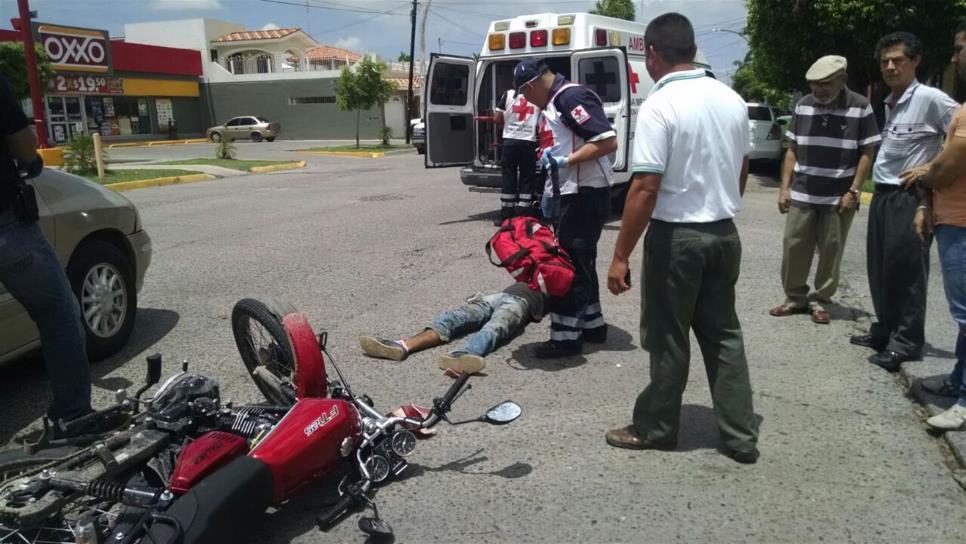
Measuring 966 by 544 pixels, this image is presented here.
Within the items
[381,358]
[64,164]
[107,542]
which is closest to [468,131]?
[381,358]

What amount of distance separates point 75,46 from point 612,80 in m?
27.7

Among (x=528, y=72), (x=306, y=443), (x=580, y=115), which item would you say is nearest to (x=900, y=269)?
(x=580, y=115)

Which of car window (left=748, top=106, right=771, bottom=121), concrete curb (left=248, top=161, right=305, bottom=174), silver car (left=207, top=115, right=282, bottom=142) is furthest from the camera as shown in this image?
silver car (left=207, top=115, right=282, bottom=142)

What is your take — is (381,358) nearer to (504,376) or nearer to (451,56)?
(504,376)

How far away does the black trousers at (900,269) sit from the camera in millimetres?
4559

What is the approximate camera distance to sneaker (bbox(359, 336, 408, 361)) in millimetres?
4887

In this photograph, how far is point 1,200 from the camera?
3.29m

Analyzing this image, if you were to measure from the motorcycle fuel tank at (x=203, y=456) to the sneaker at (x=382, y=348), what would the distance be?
2025 millimetres

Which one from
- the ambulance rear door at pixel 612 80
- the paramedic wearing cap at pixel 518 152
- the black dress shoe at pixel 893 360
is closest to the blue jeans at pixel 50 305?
the black dress shoe at pixel 893 360

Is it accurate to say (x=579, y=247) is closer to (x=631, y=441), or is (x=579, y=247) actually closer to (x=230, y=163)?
(x=631, y=441)

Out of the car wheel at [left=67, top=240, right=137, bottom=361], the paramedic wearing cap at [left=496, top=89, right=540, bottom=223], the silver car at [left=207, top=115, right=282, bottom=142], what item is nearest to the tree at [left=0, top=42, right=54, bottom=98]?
the silver car at [left=207, top=115, right=282, bottom=142]

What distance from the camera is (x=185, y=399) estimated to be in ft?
10.0

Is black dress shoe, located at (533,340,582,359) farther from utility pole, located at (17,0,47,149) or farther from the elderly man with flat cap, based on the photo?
utility pole, located at (17,0,47,149)

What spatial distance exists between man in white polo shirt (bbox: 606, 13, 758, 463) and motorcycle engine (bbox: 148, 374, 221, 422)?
1878mm
